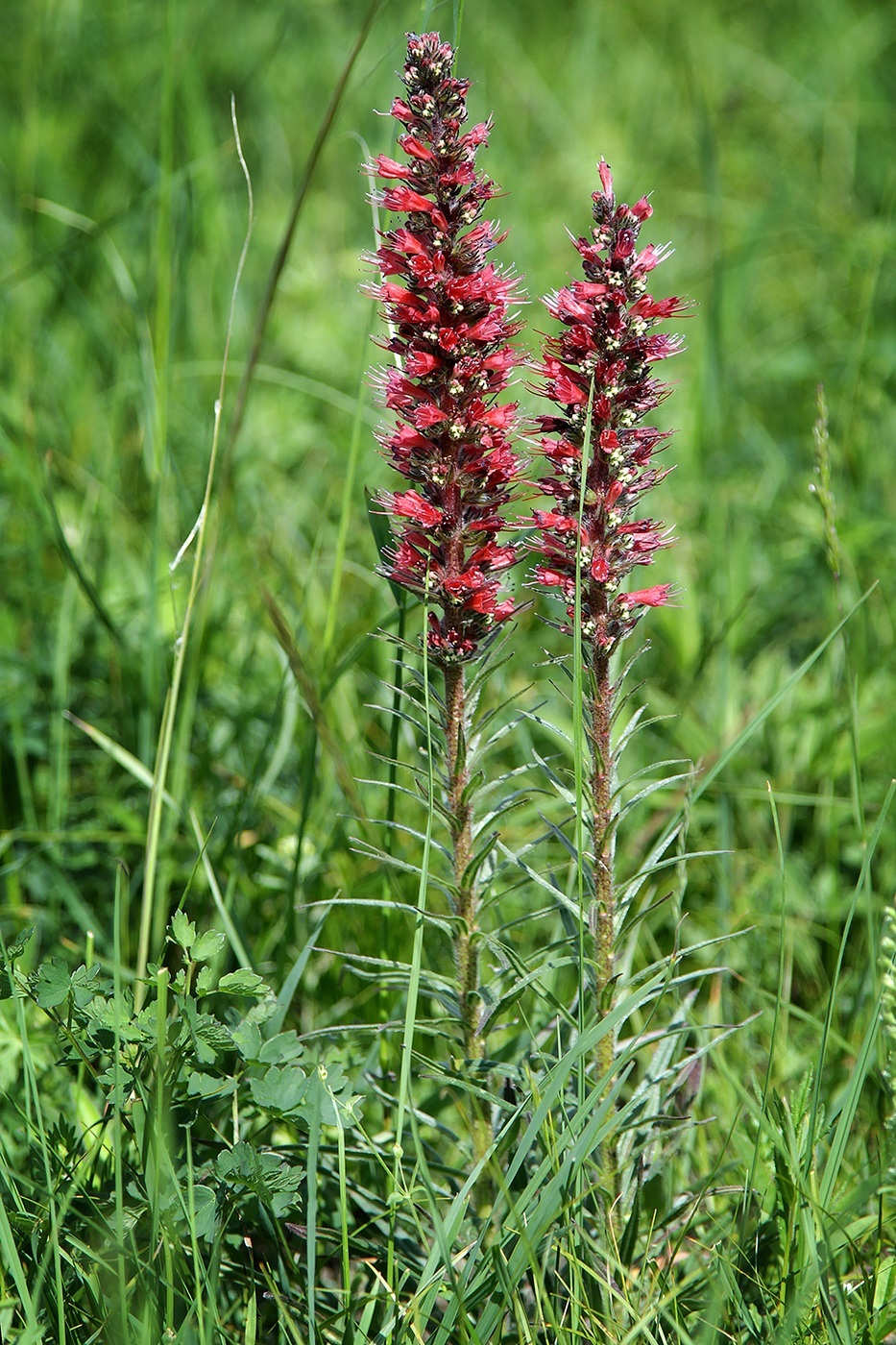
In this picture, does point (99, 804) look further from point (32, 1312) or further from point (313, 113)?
point (313, 113)

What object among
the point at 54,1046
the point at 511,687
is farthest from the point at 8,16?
the point at 54,1046

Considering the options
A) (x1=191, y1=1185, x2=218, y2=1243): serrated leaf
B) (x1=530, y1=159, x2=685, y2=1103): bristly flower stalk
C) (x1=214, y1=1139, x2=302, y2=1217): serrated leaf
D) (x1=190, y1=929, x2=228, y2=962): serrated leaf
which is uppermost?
(x1=530, y1=159, x2=685, y2=1103): bristly flower stalk

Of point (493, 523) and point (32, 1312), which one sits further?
point (493, 523)

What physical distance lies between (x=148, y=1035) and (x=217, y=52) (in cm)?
645

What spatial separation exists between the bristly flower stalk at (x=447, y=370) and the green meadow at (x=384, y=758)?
0.15 meters

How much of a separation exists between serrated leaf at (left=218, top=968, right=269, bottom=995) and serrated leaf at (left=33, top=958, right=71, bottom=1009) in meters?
0.27

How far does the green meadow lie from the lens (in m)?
2.04

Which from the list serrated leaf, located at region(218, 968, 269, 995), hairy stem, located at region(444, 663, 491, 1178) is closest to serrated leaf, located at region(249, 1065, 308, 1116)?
serrated leaf, located at region(218, 968, 269, 995)

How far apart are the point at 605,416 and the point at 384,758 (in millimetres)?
655

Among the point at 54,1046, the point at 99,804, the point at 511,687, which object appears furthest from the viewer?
the point at 511,687

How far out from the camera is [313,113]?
6.83 m

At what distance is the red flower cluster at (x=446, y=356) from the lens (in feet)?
6.10

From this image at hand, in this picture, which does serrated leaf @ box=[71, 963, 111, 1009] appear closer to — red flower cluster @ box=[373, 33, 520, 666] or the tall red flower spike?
the tall red flower spike

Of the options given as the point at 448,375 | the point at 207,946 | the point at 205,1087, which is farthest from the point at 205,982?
the point at 448,375
